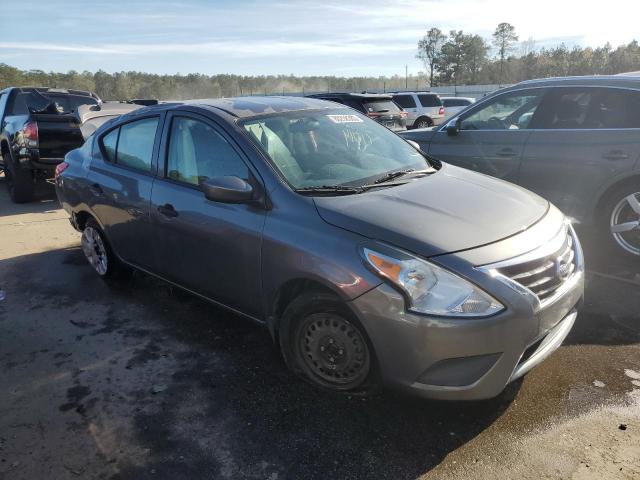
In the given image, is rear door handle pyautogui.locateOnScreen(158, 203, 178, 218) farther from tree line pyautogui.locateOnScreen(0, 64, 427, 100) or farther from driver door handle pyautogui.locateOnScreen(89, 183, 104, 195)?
tree line pyautogui.locateOnScreen(0, 64, 427, 100)

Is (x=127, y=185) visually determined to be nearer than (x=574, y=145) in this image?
Yes

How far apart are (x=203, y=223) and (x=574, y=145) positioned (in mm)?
3763

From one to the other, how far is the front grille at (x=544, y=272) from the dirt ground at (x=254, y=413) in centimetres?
70

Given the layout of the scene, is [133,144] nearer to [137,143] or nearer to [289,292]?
[137,143]

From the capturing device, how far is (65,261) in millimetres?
5598

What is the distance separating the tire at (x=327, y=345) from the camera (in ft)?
8.84

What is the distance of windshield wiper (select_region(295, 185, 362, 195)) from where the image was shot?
3051 millimetres

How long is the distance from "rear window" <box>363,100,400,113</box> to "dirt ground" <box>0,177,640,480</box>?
902 centimetres

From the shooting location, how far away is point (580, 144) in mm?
4980

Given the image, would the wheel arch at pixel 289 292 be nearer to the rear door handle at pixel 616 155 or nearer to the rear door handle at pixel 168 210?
the rear door handle at pixel 168 210

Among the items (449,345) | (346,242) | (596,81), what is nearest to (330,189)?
(346,242)

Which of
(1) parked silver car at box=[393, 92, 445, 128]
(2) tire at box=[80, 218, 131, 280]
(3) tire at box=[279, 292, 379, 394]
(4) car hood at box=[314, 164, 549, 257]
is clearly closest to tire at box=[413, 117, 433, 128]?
(1) parked silver car at box=[393, 92, 445, 128]

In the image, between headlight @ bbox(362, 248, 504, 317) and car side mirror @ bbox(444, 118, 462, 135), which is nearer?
headlight @ bbox(362, 248, 504, 317)

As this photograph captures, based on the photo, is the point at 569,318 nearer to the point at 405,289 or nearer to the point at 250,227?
the point at 405,289
